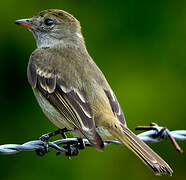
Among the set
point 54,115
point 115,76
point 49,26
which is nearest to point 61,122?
point 54,115

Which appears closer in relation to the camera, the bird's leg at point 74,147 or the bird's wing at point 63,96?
the bird's wing at point 63,96

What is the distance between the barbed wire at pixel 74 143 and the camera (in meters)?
5.98

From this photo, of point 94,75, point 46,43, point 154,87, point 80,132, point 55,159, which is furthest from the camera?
point 154,87

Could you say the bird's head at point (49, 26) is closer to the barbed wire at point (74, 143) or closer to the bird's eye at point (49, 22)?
the bird's eye at point (49, 22)

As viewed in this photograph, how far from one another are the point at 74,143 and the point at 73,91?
0.56 metres

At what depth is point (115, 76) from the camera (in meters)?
9.64

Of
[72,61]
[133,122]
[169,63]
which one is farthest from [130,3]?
[72,61]

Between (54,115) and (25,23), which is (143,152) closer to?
(54,115)

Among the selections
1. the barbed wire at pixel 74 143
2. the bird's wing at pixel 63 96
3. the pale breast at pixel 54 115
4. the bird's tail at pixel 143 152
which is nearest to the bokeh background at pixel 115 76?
the bird's wing at pixel 63 96

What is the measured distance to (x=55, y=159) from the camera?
8.98m

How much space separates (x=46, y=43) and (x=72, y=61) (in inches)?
31.7

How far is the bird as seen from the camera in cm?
662

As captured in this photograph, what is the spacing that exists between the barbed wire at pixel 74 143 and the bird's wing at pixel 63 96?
0.72ft

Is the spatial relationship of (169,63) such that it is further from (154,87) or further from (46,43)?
(46,43)
